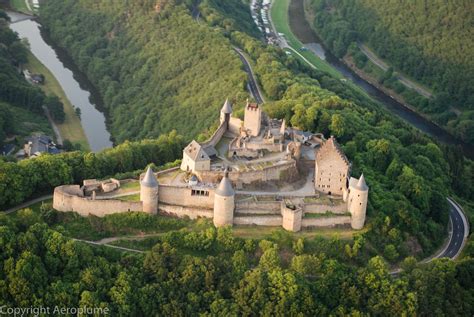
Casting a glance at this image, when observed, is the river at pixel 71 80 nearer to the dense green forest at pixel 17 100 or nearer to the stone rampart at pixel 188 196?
the dense green forest at pixel 17 100

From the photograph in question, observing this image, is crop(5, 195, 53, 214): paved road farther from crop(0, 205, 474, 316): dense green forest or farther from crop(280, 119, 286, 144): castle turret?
crop(280, 119, 286, 144): castle turret

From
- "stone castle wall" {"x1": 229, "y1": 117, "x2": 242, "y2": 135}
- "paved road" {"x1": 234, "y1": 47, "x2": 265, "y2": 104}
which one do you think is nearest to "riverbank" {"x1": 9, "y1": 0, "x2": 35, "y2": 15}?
"paved road" {"x1": 234, "y1": 47, "x2": 265, "y2": 104}

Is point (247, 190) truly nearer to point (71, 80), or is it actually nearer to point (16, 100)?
point (16, 100)

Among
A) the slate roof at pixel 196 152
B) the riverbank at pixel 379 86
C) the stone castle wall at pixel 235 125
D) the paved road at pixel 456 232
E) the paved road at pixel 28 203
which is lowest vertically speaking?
the riverbank at pixel 379 86

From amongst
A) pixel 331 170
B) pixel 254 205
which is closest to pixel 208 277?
pixel 254 205

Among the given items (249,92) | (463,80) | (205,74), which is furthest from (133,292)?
(463,80)

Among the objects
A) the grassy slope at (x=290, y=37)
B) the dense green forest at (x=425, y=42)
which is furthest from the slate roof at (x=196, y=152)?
the dense green forest at (x=425, y=42)
